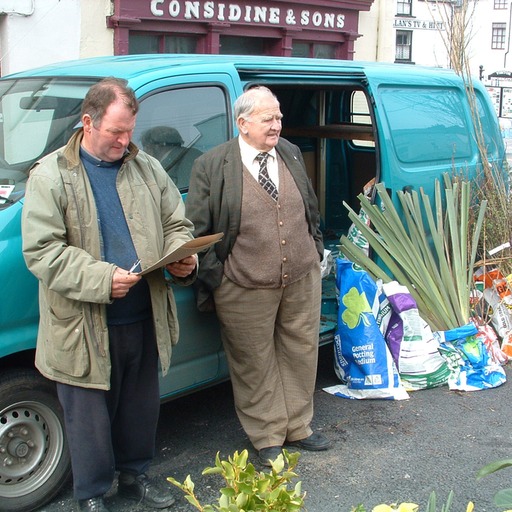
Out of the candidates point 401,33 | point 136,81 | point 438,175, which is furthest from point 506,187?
point 401,33

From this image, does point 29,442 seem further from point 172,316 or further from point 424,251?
point 424,251

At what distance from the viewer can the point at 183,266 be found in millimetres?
3277

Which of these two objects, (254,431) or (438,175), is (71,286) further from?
(438,175)

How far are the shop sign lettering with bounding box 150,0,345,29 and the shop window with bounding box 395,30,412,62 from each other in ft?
75.1

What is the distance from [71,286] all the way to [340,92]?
4434 mm

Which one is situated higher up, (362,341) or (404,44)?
(404,44)

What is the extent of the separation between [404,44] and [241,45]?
1010 inches

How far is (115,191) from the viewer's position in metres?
3.14

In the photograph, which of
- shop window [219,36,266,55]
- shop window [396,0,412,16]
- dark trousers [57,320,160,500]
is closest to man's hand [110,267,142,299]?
dark trousers [57,320,160,500]

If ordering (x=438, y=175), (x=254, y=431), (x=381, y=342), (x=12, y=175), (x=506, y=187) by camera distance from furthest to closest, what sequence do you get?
(x=506, y=187)
(x=438, y=175)
(x=381, y=342)
(x=254, y=431)
(x=12, y=175)

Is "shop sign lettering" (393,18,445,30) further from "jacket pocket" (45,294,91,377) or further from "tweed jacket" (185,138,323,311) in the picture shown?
"jacket pocket" (45,294,91,377)

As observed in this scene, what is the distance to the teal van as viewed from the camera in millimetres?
3369

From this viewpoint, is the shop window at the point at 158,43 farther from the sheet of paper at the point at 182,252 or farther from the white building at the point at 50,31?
the sheet of paper at the point at 182,252

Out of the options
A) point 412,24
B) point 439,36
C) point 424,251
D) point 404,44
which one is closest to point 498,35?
point 404,44
